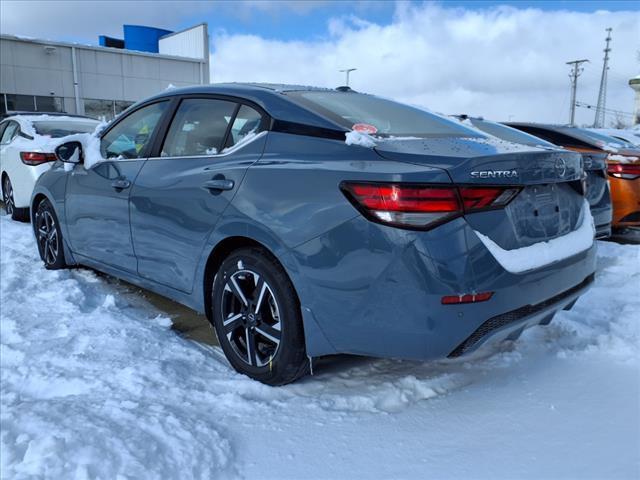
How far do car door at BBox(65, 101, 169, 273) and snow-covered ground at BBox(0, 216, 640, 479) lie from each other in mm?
527

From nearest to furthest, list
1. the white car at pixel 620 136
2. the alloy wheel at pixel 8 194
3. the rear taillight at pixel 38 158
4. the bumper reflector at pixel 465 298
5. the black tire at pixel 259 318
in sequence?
the bumper reflector at pixel 465 298 < the black tire at pixel 259 318 < the rear taillight at pixel 38 158 < the white car at pixel 620 136 < the alloy wheel at pixel 8 194

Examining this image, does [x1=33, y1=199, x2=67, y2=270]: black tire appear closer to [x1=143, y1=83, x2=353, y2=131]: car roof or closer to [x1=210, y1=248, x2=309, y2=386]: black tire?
[x1=143, y1=83, x2=353, y2=131]: car roof

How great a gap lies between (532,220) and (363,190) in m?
0.82

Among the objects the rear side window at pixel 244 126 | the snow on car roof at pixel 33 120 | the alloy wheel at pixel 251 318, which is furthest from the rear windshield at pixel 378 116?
the snow on car roof at pixel 33 120

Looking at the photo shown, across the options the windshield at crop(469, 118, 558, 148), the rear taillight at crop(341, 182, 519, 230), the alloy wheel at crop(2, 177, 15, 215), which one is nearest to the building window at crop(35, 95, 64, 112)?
the alloy wheel at crop(2, 177, 15, 215)

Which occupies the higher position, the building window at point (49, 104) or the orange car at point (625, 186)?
the building window at point (49, 104)

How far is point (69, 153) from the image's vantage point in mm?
4219

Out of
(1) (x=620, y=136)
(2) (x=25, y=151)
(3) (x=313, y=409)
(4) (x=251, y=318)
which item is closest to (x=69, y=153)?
(4) (x=251, y=318)

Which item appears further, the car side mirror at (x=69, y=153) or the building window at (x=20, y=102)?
the building window at (x=20, y=102)

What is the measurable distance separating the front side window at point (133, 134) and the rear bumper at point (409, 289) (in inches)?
69.2

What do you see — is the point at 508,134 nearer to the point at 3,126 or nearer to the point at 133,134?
the point at 133,134

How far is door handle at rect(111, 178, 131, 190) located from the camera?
361cm

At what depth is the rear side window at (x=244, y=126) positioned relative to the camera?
288 centimetres

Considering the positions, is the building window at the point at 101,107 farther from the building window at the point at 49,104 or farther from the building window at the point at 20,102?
the building window at the point at 20,102
